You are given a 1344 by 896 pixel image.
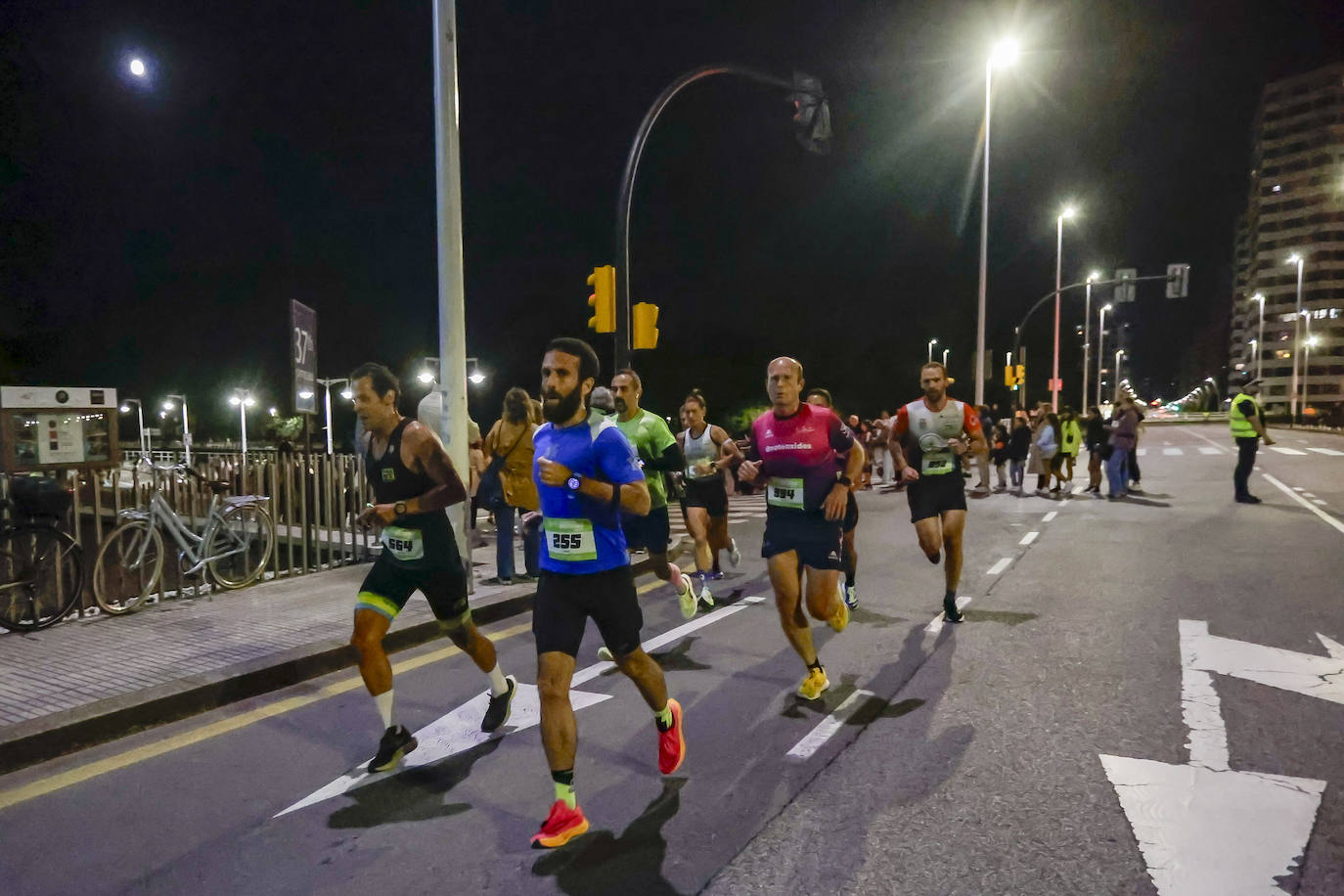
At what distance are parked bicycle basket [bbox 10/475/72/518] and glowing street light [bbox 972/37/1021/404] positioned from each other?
18.6 meters

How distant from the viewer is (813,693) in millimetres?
4879

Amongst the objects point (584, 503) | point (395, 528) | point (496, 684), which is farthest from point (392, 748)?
point (584, 503)

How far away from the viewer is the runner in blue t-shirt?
3.35m

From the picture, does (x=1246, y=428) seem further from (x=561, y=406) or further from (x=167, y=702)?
(x=167, y=702)

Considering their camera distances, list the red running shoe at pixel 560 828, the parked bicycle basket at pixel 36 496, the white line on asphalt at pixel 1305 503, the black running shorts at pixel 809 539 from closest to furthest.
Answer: the red running shoe at pixel 560 828 < the black running shorts at pixel 809 539 < the parked bicycle basket at pixel 36 496 < the white line on asphalt at pixel 1305 503

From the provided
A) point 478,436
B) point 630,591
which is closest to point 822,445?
point 630,591

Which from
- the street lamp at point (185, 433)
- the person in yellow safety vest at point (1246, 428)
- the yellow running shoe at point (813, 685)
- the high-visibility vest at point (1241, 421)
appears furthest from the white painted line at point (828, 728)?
the high-visibility vest at point (1241, 421)

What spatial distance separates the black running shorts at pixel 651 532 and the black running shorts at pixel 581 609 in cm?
285

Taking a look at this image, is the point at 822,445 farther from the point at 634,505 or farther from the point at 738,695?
the point at 634,505

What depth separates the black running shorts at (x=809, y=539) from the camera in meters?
4.99

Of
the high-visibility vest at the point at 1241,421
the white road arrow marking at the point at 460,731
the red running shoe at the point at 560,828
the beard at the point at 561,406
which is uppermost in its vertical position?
the beard at the point at 561,406

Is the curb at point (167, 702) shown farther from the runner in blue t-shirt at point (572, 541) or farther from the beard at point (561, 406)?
the beard at point (561, 406)

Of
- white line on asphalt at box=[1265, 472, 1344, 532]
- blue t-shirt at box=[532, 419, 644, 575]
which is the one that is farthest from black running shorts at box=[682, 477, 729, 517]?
white line on asphalt at box=[1265, 472, 1344, 532]

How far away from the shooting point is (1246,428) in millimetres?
14297
